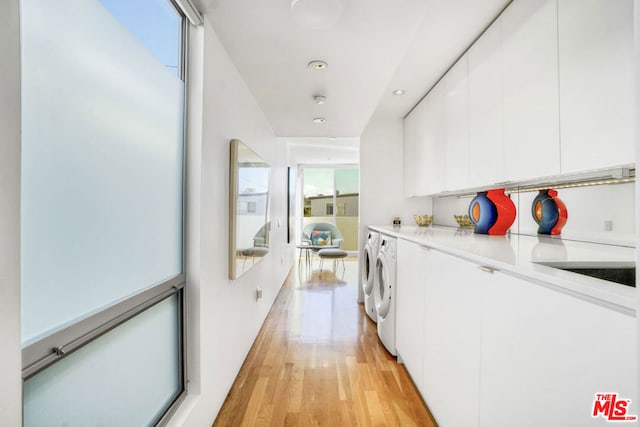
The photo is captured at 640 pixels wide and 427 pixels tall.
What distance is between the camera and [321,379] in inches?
80.0

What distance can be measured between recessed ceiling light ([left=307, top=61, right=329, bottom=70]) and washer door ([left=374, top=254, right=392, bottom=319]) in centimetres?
152

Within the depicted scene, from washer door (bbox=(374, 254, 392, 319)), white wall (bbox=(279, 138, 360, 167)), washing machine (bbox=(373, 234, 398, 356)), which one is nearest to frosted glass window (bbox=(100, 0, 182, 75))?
washing machine (bbox=(373, 234, 398, 356))

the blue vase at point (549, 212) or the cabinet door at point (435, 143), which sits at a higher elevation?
the cabinet door at point (435, 143)

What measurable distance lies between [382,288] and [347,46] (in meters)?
1.96

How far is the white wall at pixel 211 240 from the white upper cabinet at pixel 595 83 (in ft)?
5.21

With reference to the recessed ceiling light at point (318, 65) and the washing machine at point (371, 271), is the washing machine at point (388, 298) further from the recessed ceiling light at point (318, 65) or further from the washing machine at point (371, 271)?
the recessed ceiling light at point (318, 65)

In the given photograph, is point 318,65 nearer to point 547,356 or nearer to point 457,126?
point 457,126

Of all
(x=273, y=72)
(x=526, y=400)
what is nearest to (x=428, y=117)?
(x=273, y=72)

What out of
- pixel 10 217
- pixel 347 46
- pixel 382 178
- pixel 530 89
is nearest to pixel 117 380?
pixel 10 217

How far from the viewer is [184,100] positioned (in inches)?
55.7

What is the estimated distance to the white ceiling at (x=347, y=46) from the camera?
1.45 metres

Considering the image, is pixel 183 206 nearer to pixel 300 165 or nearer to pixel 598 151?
pixel 598 151

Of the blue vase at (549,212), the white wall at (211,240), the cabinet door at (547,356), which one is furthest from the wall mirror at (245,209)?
the blue vase at (549,212)

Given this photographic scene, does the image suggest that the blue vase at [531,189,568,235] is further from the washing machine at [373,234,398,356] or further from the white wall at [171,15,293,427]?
the white wall at [171,15,293,427]
